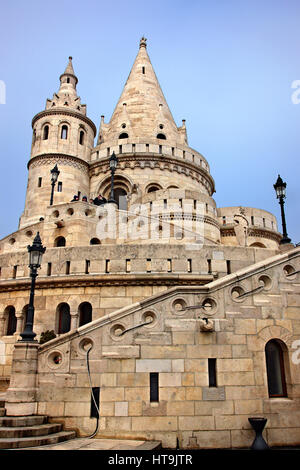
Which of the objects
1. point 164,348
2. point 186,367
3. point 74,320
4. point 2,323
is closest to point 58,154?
point 2,323

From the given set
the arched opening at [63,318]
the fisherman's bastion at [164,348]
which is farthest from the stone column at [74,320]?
the arched opening at [63,318]

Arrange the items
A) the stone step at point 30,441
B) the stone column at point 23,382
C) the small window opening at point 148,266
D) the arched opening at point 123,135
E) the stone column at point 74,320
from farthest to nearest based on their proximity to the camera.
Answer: the arched opening at point 123,135 < the small window opening at point 148,266 < the stone column at point 74,320 < the stone column at point 23,382 < the stone step at point 30,441

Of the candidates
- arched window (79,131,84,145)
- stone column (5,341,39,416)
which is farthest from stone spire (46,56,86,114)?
stone column (5,341,39,416)

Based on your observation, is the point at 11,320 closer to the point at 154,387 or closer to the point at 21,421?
the point at 21,421

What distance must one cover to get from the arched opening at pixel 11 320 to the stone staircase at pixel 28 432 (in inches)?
211

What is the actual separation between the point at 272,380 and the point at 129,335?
3.25 meters

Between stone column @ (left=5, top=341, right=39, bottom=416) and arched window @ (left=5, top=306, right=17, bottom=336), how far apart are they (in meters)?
5.23

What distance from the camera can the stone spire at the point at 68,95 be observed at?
27891 mm

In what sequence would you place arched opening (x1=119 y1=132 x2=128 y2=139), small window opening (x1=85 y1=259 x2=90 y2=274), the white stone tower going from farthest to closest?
arched opening (x1=119 y1=132 x2=128 y2=139) → the white stone tower → small window opening (x1=85 y1=259 x2=90 y2=274)

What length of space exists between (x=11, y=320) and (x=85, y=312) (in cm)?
286

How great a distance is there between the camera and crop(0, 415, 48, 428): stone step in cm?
749

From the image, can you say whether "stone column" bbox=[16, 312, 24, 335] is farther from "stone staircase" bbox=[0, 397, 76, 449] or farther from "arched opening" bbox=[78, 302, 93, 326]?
"stone staircase" bbox=[0, 397, 76, 449]

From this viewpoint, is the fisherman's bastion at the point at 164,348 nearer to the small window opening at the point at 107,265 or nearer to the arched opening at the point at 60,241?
the small window opening at the point at 107,265
